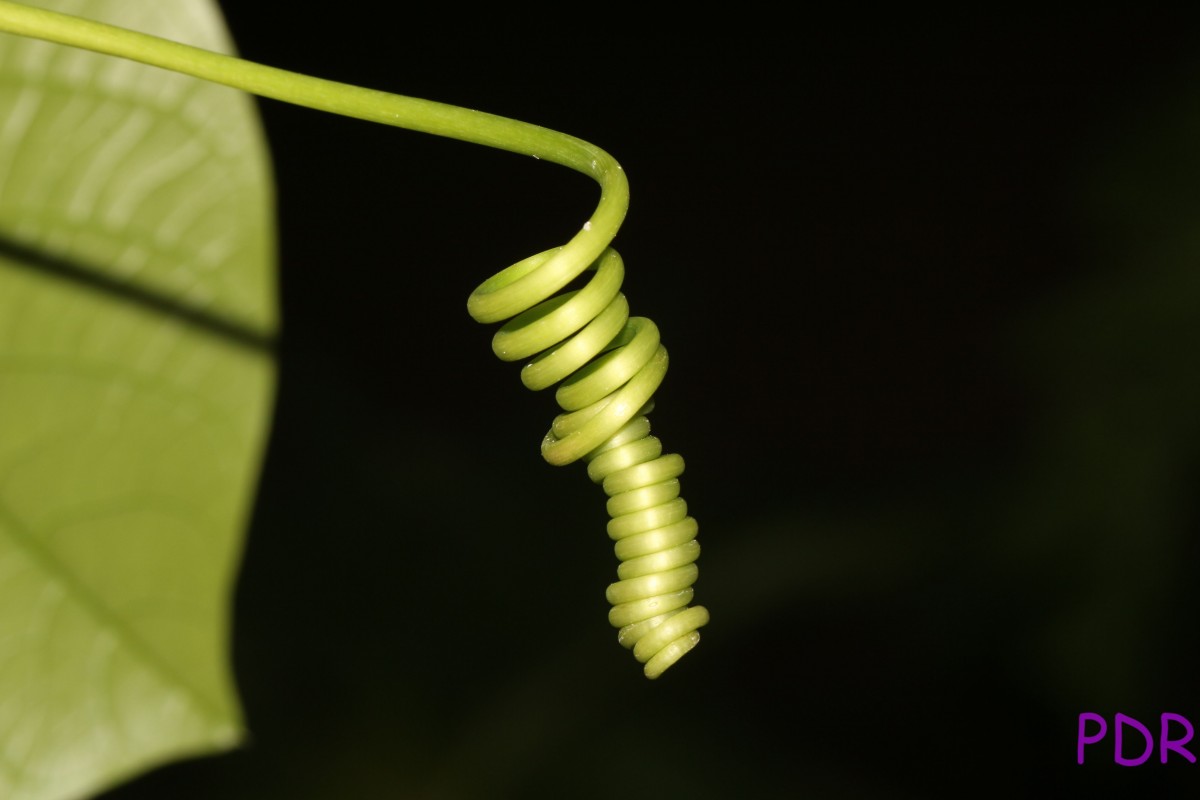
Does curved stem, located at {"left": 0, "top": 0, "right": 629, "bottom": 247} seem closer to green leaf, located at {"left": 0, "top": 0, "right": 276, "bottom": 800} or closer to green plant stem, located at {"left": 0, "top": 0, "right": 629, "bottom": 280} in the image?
green plant stem, located at {"left": 0, "top": 0, "right": 629, "bottom": 280}

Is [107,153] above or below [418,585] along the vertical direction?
above

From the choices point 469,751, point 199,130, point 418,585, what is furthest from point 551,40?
point 199,130

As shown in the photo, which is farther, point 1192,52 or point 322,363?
point 322,363

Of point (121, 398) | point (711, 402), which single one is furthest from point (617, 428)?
A: point (711, 402)

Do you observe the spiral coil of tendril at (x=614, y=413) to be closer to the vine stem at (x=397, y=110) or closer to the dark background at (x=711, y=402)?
the vine stem at (x=397, y=110)

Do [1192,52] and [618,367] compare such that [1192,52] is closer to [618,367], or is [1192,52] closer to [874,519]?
[874,519]

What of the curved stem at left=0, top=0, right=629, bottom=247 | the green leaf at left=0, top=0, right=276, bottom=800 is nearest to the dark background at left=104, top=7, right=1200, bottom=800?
the green leaf at left=0, top=0, right=276, bottom=800

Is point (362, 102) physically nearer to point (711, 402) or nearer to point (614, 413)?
point (614, 413)

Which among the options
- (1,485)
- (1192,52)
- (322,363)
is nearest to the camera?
(1,485)
